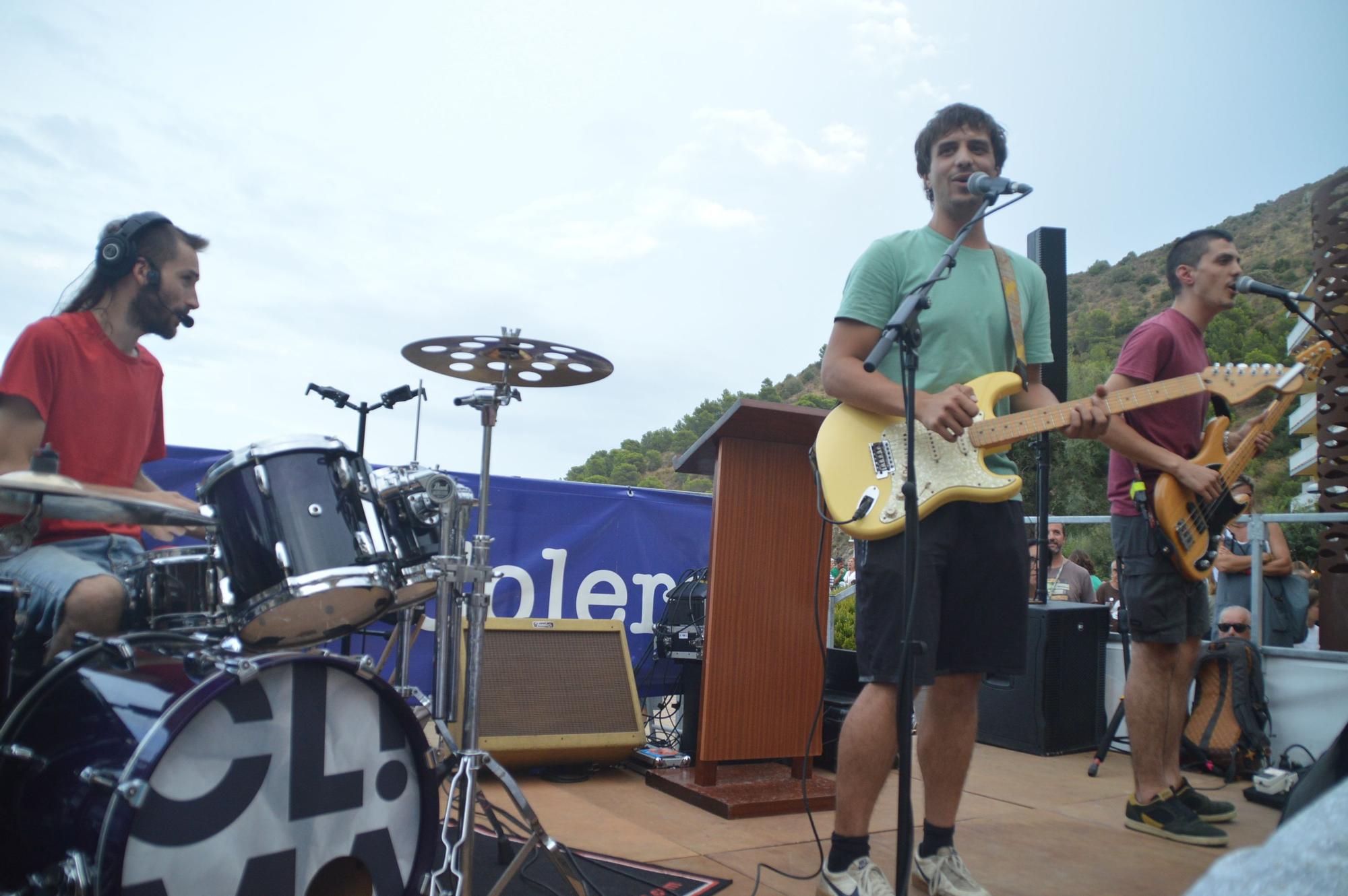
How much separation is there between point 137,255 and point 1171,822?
413 centimetres

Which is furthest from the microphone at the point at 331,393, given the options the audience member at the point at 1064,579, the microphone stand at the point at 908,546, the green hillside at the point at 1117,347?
the green hillside at the point at 1117,347

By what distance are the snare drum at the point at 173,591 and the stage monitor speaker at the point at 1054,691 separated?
14.2 ft

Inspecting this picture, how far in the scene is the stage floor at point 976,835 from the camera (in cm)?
282

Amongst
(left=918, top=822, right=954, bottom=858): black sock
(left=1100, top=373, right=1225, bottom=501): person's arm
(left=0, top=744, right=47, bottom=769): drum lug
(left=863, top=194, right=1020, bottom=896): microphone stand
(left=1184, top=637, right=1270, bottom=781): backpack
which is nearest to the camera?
(left=0, top=744, right=47, bottom=769): drum lug

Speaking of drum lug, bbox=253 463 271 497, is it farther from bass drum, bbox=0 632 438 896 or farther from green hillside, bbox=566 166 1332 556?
green hillside, bbox=566 166 1332 556

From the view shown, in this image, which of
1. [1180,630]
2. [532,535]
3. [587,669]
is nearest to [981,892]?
[1180,630]

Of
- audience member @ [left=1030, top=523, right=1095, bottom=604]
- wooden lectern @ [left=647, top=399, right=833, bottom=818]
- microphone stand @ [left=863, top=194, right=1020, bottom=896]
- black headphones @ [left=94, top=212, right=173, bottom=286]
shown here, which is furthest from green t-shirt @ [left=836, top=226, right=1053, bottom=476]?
audience member @ [left=1030, top=523, right=1095, bottom=604]

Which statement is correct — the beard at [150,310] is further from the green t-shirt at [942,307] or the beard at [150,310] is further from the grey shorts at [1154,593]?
the grey shorts at [1154,593]

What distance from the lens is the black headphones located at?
2752mm

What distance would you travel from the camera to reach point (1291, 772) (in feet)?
13.9

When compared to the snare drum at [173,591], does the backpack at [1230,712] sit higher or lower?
lower

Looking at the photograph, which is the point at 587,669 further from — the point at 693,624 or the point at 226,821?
the point at 226,821

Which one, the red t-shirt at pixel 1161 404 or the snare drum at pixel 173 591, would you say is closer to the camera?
the snare drum at pixel 173 591

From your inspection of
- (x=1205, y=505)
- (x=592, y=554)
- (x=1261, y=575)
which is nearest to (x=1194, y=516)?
(x=1205, y=505)
